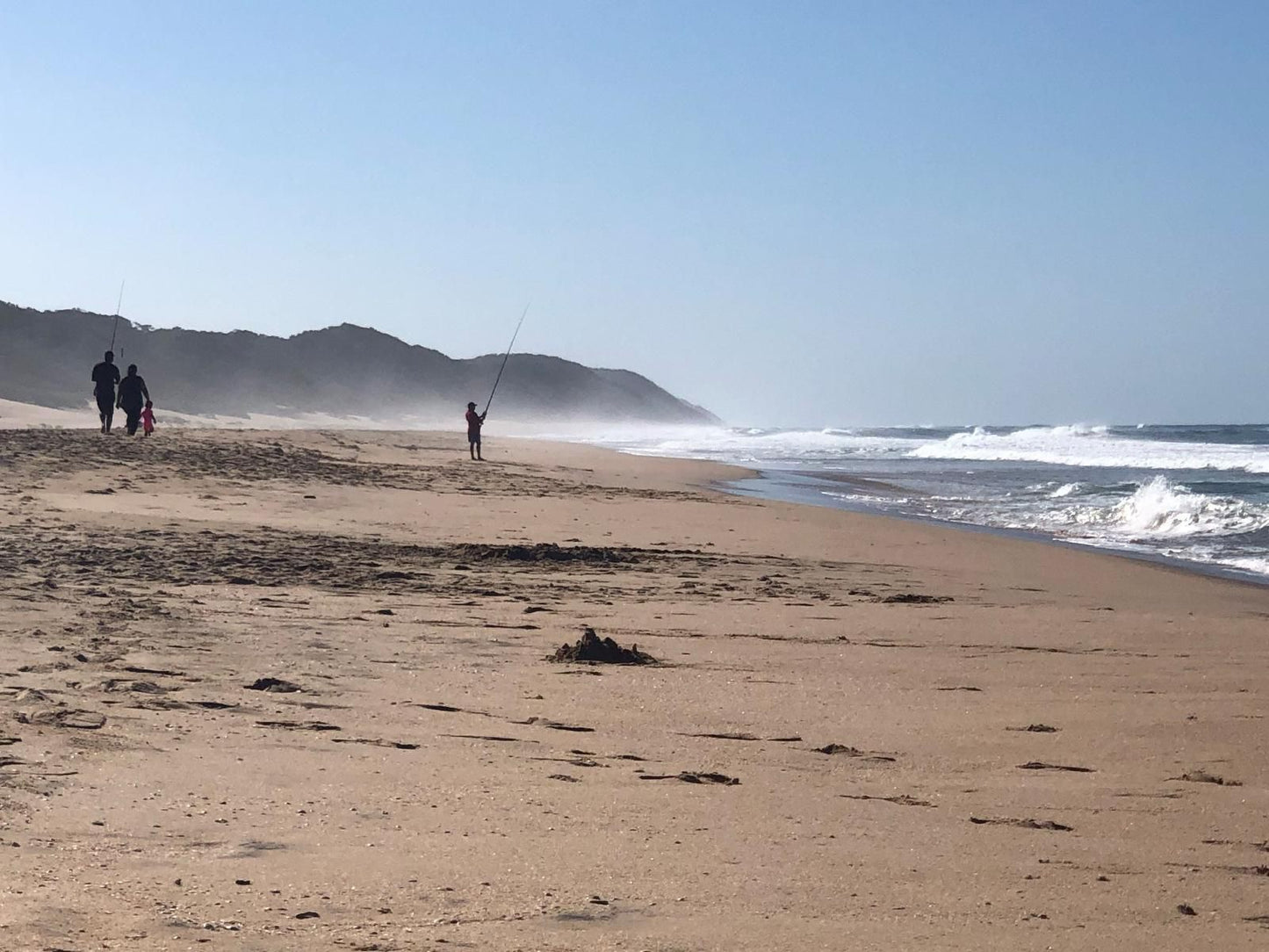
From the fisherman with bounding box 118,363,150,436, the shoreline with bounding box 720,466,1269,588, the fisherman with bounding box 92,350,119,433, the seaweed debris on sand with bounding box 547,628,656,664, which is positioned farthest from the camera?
the fisherman with bounding box 92,350,119,433

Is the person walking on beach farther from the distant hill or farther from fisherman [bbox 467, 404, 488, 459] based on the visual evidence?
the distant hill

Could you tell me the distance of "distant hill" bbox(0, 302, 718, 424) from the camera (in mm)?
59625

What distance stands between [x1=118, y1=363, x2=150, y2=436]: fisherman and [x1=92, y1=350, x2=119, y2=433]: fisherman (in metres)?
0.16

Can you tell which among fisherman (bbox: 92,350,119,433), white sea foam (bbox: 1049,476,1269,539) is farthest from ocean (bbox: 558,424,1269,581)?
fisherman (bbox: 92,350,119,433)

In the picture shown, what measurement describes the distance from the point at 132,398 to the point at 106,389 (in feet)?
1.32

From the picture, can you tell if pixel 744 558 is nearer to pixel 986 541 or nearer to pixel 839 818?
pixel 986 541

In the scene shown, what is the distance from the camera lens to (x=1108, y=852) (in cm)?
317

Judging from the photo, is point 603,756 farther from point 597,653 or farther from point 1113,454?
point 1113,454

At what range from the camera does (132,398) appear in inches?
768

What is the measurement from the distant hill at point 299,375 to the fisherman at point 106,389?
22705 mm

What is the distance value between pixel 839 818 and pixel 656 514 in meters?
10.1

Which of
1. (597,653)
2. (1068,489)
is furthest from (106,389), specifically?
(597,653)

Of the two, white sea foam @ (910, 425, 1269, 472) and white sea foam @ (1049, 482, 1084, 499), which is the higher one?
white sea foam @ (910, 425, 1269, 472)

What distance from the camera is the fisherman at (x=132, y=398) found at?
19.4 m
